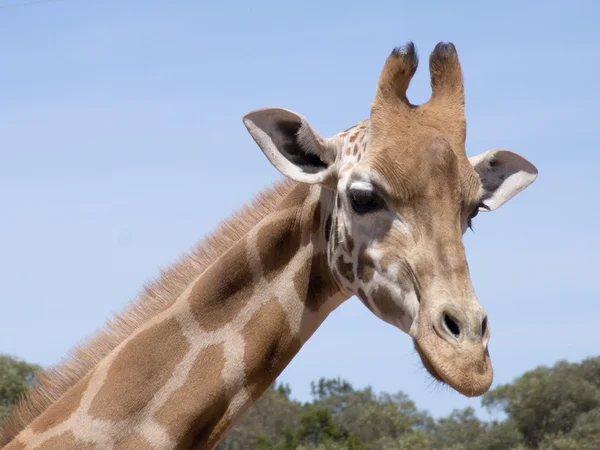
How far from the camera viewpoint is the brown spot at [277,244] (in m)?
7.73

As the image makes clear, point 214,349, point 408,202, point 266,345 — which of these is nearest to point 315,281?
point 266,345

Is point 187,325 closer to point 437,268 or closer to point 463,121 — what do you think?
point 437,268

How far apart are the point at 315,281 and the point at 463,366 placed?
1530 millimetres

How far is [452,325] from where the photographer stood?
21.9 feet

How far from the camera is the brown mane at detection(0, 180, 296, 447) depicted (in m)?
7.81

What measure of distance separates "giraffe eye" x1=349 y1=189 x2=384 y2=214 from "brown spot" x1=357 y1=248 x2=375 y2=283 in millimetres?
257

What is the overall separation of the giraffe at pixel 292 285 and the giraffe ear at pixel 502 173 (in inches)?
4.4

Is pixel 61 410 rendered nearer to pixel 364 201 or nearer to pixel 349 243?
pixel 349 243

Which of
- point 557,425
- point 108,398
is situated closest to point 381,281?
point 108,398

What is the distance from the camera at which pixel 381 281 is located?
7.23 metres

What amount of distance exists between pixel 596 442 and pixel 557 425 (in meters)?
2.99

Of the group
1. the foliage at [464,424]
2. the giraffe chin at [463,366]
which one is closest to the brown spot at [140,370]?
the giraffe chin at [463,366]

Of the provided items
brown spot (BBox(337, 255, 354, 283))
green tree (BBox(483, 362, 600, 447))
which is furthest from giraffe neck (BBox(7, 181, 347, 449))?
green tree (BBox(483, 362, 600, 447))

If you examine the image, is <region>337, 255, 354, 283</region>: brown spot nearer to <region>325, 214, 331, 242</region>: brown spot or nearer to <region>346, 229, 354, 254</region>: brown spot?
<region>346, 229, 354, 254</region>: brown spot
